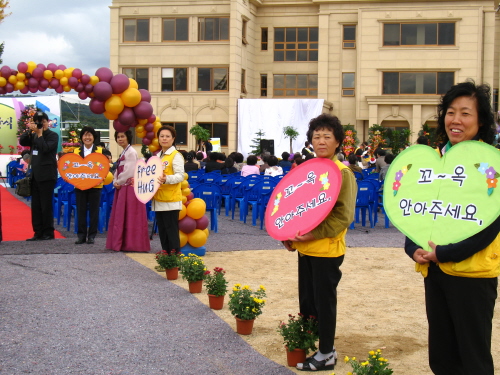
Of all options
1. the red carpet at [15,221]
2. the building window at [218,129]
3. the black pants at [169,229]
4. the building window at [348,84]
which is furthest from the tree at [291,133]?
the black pants at [169,229]

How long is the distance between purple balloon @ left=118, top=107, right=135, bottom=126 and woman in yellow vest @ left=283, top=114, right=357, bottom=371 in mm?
6562

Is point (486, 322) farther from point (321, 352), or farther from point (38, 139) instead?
point (38, 139)

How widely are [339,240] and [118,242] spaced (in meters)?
5.58

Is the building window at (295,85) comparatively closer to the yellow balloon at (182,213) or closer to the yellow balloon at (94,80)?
the yellow balloon at (94,80)

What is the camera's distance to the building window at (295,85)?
4128 cm

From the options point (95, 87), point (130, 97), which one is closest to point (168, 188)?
point (130, 97)

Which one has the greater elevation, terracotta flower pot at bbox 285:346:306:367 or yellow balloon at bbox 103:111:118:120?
yellow balloon at bbox 103:111:118:120

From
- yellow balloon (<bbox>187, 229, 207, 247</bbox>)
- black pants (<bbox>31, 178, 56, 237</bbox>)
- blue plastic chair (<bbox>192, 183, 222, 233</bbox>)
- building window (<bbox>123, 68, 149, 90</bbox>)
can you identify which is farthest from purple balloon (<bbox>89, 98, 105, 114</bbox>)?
building window (<bbox>123, 68, 149, 90</bbox>)

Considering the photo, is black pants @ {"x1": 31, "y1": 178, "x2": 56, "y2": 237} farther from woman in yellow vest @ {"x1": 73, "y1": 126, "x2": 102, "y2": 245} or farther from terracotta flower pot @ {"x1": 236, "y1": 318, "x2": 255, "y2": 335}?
terracotta flower pot @ {"x1": 236, "y1": 318, "x2": 255, "y2": 335}

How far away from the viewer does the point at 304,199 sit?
14.0ft

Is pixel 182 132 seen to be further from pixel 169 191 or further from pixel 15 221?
pixel 169 191

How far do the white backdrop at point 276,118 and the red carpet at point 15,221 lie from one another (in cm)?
2087

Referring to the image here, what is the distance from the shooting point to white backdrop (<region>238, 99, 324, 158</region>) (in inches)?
1447

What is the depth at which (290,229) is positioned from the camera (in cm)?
422
